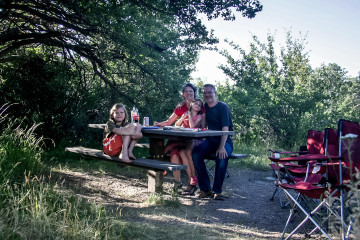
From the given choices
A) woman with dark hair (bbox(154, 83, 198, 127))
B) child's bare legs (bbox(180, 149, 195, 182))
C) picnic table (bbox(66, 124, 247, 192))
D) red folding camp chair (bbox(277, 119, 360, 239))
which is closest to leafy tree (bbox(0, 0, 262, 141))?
woman with dark hair (bbox(154, 83, 198, 127))

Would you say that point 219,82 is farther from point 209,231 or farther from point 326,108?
point 209,231

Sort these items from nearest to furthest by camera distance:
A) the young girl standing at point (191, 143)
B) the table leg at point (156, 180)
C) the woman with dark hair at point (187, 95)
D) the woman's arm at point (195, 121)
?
the table leg at point (156, 180) < the young girl standing at point (191, 143) < the woman's arm at point (195, 121) < the woman with dark hair at point (187, 95)

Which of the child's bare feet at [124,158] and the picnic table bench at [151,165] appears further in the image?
the child's bare feet at [124,158]

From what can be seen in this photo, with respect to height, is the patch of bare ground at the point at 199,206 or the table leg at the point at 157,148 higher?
the table leg at the point at 157,148

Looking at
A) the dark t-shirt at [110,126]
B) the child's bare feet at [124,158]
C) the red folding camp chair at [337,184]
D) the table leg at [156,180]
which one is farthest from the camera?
the dark t-shirt at [110,126]

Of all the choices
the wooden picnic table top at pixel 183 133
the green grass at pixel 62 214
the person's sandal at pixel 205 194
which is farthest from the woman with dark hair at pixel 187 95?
the green grass at pixel 62 214

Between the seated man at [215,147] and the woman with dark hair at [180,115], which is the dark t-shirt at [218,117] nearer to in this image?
the seated man at [215,147]

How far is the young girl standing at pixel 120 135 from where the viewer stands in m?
4.72

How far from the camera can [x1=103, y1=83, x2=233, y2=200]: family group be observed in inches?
187

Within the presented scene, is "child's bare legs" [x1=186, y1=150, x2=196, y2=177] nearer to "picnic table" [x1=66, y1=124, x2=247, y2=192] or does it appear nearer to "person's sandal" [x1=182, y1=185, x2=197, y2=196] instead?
"person's sandal" [x1=182, y1=185, x2=197, y2=196]

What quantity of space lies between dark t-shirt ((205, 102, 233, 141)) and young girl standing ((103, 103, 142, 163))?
106 cm

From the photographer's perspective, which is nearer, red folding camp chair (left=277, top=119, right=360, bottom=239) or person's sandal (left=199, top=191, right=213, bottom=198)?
red folding camp chair (left=277, top=119, right=360, bottom=239)

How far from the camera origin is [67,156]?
22.9ft

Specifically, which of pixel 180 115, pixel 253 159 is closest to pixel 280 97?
pixel 253 159
